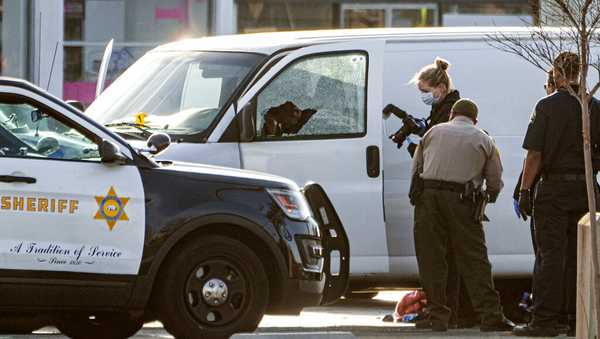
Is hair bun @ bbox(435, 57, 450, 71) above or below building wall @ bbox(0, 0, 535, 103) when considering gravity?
below

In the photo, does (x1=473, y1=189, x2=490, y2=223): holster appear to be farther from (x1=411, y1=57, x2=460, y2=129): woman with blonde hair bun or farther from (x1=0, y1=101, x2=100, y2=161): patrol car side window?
(x1=0, y1=101, x2=100, y2=161): patrol car side window

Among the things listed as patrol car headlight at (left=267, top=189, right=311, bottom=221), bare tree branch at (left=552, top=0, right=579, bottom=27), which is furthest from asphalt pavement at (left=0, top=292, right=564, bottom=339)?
bare tree branch at (left=552, top=0, right=579, bottom=27)

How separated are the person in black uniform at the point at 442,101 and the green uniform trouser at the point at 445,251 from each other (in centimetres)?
29

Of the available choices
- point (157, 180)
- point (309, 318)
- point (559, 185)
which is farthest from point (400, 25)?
point (157, 180)

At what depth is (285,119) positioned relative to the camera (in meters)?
11.4

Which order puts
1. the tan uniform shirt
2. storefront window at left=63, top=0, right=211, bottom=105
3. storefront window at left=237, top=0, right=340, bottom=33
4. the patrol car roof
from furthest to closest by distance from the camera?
storefront window at left=237, top=0, right=340, bottom=33, storefront window at left=63, top=0, right=211, bottom=105, the patrol car roof, the tan uniform shirt

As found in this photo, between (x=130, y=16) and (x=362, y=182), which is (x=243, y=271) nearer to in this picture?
(x=362, y=182)

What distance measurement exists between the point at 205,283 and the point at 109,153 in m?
0.95

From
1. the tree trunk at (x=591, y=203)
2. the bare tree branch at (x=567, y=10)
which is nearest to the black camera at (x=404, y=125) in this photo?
the tree trunk at (x=591, y=203)

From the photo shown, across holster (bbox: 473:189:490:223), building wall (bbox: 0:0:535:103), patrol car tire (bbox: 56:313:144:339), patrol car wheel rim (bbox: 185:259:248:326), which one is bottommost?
patrol car tire (bbox: 56:313:144:339)

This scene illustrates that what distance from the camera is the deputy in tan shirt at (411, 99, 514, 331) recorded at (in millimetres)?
10609

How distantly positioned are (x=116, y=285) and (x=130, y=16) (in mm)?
12471

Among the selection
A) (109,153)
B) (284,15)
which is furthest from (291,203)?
(284,15)

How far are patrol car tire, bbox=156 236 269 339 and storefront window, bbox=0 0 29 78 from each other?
11.4 m
